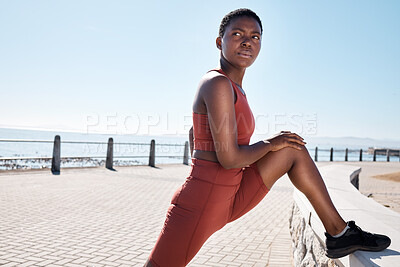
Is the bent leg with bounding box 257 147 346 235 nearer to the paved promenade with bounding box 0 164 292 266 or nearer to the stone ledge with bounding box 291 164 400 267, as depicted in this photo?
the stone ledge with bounding box 291 164 400 267

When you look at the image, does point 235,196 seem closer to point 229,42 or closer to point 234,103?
point 234,103

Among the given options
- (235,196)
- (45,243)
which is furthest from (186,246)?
(45,243)

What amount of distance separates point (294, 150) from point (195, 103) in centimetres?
61

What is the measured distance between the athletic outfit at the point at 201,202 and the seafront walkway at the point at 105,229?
2101 mm

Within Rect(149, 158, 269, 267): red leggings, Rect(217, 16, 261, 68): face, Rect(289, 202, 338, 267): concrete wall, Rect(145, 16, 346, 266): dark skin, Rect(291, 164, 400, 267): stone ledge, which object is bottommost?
Rect(289, 202, 338, 267): concrete wall

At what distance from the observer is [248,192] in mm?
1943

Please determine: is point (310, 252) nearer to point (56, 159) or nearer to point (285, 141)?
point (285, 141)

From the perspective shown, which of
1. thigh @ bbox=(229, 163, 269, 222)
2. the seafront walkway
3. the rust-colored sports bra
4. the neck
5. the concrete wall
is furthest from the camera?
the seafront walkway

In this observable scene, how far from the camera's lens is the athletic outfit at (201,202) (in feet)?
5.64

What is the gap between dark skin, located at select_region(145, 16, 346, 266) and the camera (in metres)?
1.72

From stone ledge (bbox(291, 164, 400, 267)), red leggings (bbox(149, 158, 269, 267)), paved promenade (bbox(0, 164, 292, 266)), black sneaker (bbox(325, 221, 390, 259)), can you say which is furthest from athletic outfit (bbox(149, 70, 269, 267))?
paved promenade (bbox(0, 164, 292, 266))

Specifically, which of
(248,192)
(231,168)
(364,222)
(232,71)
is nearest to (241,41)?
(232,71)

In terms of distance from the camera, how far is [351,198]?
3637 millimetres

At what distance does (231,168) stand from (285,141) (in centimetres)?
35
